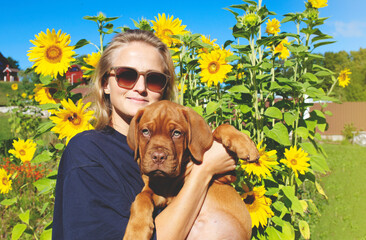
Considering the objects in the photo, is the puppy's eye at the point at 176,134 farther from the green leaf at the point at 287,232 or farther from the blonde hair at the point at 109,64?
the green leaf at the point at 287,232

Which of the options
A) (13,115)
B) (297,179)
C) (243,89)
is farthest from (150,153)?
(13,115)

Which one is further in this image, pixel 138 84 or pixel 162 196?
pixel 138 84

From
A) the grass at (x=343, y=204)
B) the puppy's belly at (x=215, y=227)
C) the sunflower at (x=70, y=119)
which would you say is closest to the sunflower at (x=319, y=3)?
the puppy's belly at (x=215, y=227)

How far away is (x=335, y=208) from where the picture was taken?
701cm

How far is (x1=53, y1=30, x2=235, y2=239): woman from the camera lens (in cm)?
189

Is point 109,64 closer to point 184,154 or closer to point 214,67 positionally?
point 184,154

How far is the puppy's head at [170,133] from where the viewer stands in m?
2.30

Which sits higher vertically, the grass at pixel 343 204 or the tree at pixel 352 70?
the tree at pixel 352 70

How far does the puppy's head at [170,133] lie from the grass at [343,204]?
4263mm

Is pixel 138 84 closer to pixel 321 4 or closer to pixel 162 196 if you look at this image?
pixel 162 196

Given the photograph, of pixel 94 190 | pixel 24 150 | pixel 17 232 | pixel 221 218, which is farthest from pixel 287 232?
pixel 24 150

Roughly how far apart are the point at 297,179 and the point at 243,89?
1.22 metres

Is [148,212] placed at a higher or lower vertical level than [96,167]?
lower

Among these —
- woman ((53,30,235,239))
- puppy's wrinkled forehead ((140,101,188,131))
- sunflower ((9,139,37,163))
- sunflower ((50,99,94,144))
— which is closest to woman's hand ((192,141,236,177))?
woman ((53,30,235,239))
